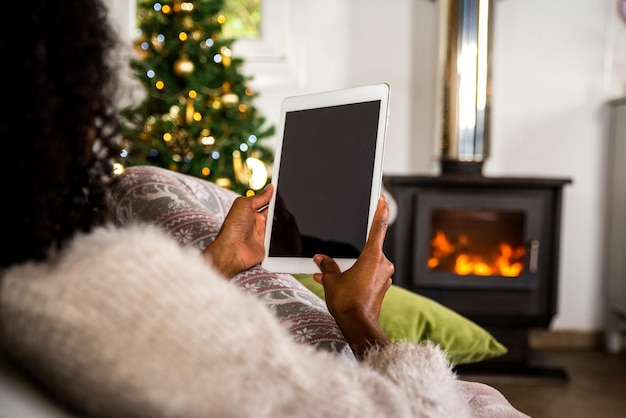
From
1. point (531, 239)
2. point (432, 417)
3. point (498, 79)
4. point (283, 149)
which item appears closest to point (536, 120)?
point (498, 79)

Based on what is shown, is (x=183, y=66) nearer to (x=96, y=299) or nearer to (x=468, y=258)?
(x=468, y=258)

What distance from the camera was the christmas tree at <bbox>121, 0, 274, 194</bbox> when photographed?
2.94m

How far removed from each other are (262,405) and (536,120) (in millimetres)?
3229

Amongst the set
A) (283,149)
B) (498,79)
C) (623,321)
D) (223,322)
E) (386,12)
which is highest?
(386,12)

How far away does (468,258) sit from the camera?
3.07 meters

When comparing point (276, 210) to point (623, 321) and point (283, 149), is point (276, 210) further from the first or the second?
point (623, 321)

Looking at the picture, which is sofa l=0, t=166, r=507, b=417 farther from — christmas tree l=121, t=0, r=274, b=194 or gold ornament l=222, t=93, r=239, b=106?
gold ornament l=222, t=93, r=239, b=106

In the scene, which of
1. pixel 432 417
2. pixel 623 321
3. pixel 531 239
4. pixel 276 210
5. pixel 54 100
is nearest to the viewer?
pixel 54 100

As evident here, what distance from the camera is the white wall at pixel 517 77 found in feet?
11.4

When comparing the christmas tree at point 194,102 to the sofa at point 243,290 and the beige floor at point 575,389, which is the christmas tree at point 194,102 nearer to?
the beige floor at point 575,389

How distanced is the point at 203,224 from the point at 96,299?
643mm

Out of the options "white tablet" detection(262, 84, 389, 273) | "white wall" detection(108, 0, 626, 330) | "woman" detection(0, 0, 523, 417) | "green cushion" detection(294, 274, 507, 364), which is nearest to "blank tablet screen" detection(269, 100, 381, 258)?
"white tablet" detection(262, 84, 389, 273)

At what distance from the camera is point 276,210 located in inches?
44.8

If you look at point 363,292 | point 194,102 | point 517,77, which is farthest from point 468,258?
point 363,292
